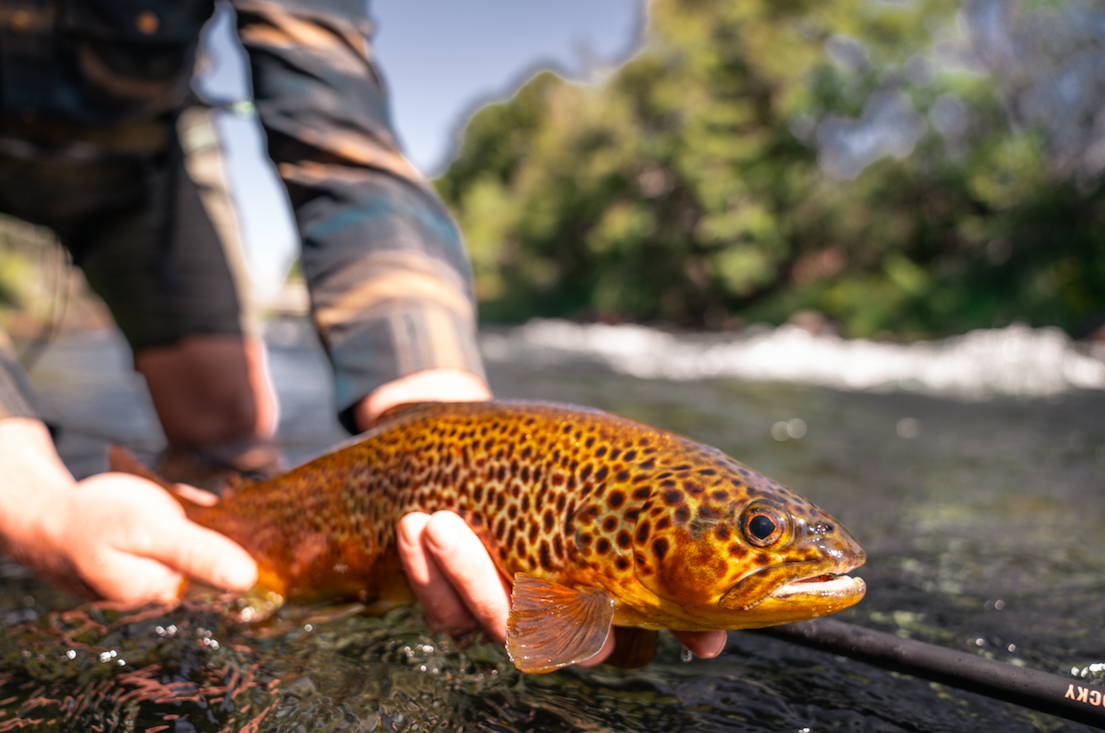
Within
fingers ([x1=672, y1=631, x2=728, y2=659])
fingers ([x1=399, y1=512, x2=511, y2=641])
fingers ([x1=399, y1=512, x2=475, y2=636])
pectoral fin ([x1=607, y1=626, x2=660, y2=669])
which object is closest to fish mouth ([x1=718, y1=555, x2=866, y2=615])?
fingers ([x1=672, y1=631, x2=728, y2=659])

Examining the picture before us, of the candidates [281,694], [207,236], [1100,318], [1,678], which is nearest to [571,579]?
[281,694]

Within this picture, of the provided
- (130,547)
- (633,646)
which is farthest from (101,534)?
(633,646)

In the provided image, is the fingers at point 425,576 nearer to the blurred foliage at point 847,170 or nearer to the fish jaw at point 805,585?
the fish jaw at point 805,585

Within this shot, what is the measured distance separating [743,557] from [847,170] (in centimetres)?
3337

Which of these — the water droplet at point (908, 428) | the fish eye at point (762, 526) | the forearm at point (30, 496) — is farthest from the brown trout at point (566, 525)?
the water droplet at point (908, 428)

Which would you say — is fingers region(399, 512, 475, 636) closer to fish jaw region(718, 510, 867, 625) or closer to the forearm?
fish jaw region(718, 510, 867, 625)

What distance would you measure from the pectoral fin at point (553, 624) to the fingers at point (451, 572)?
0.39 feet

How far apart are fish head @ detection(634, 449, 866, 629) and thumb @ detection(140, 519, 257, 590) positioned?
1190 millimetres

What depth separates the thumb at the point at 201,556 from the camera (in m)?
2.21

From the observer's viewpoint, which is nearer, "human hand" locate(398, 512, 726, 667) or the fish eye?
the fish eye

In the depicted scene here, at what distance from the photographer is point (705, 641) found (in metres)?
1.93

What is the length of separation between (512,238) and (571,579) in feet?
182

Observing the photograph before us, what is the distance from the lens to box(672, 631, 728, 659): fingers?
192 centimetres

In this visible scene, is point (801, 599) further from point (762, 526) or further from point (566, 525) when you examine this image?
point (566, 525)
